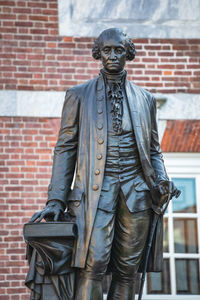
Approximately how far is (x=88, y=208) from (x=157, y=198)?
17.8 inches

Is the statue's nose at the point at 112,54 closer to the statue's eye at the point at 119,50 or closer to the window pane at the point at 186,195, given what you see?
the statue's eye at the point at 119,50

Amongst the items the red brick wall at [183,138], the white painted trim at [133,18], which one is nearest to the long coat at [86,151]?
the red brick wall at [183,138]

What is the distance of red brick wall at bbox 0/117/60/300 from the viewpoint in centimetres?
725

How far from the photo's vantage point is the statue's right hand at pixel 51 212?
408 centimetres

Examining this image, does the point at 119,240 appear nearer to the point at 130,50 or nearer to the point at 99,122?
the point at 99,122

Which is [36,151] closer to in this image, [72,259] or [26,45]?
[26,45]

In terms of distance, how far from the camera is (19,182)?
292 inches

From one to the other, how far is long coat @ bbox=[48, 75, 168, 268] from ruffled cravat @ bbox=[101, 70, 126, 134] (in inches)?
1.6

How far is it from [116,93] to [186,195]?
11.9 ft

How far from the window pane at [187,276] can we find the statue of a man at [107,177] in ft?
11.3

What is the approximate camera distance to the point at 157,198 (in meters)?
4.26

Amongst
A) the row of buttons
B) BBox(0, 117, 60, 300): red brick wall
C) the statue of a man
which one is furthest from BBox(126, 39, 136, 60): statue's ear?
BBox(0, 117, 60, 300): red brick wall

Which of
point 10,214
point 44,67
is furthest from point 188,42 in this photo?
point 10,214

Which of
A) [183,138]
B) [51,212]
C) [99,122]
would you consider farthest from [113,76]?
→ [183,138]
